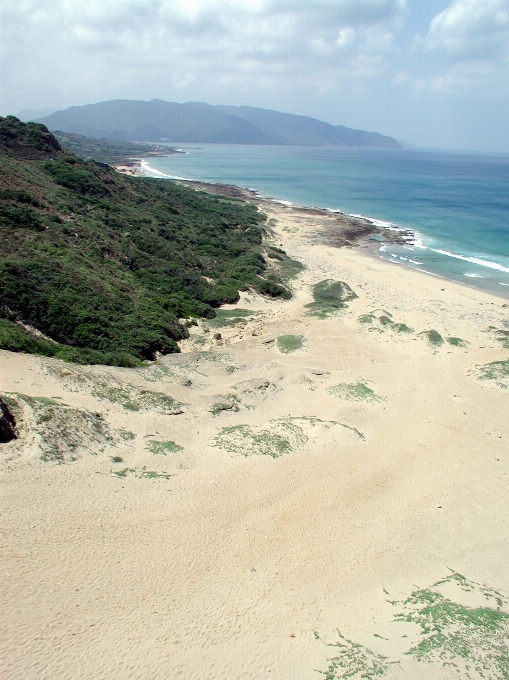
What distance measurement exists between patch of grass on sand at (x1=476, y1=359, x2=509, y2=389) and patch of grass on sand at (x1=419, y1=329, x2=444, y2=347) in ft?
10.5

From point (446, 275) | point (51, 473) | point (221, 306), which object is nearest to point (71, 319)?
point (51, 473)

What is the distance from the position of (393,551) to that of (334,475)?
2.94m

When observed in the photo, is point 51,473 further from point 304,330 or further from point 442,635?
point 304,330

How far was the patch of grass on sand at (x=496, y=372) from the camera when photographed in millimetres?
21734

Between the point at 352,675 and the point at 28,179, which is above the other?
the point at 28,179

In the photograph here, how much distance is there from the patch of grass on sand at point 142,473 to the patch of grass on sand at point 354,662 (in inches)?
213

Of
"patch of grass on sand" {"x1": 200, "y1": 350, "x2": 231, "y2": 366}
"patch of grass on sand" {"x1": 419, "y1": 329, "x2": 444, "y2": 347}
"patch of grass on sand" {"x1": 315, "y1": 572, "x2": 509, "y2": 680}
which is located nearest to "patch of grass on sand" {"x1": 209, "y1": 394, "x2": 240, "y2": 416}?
"patch of grass on sand" {"x1": 200, "y1": 350, "x2": 231, "y2": 366}

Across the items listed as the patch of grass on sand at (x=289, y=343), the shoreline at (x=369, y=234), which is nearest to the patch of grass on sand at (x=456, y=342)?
the patch of grass on sand at (x=289, y=343)

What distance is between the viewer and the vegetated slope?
62.7ft

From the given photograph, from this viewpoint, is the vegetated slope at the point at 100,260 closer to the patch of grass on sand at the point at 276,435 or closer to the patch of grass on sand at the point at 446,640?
the patch of grass on sand at the point at 276,435

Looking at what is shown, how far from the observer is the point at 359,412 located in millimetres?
18219

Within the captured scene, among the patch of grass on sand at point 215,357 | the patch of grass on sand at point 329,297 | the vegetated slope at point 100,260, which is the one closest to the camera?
the vegetated slope at point 100,260

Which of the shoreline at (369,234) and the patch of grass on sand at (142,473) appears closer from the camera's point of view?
the patch of grass on sand at (142,473)

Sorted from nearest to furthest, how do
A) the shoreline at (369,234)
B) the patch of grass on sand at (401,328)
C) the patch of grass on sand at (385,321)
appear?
the patch of grass on sand at (401,328)
the patch of grass on sand at (385,321)
the shoreline at (369,234)
